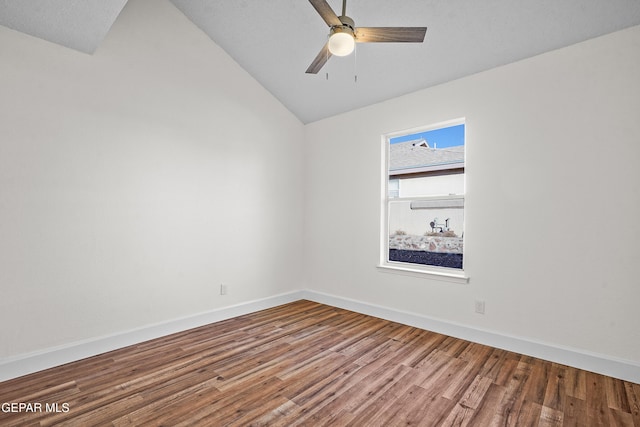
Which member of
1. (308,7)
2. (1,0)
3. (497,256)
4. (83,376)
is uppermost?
(308,7)

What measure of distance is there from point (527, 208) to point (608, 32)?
151 cm

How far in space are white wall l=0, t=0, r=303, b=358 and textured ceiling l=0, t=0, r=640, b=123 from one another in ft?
0.81

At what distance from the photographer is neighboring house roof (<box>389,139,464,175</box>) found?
350 cm

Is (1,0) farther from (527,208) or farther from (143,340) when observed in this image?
(527,208)

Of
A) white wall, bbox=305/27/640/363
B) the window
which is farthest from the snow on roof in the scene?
white wall, bbox=305/27/640/363

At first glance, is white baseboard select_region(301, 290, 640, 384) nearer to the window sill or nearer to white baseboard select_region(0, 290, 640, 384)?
white baseboard select_region(0, 290, 640, 384)

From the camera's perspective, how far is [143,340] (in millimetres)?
3070

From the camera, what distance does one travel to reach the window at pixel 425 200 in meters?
3.47

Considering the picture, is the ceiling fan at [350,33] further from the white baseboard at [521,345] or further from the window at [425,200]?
the white baseboard at [521,345]

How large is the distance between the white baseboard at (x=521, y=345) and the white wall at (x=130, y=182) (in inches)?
63.9

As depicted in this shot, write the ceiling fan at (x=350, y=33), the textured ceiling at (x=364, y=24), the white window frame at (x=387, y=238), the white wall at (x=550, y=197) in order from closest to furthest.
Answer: the ceiling fan at (x=350, y=33) < the textured ceiling at (x=364, y=24) < the white wall at (x=550, y=197) < the white window frame at (x=387, y=238)

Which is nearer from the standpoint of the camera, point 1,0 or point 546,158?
point 1,0

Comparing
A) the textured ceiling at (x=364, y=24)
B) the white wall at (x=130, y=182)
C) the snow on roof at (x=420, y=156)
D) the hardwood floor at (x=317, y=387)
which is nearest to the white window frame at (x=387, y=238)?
the snow on roof at (x=420, y=156)

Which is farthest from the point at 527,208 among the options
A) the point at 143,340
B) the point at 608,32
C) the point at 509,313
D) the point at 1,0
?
the point at 1,0
